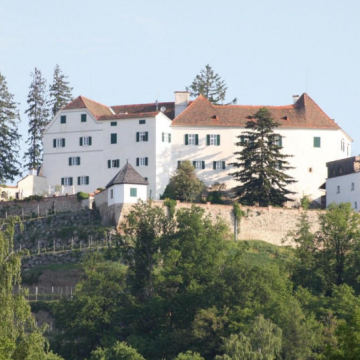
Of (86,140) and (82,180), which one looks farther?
(86,140)

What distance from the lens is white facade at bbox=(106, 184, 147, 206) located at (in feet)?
312

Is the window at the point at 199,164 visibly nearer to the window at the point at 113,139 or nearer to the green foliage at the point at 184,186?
the green foliage at the point at 184,186

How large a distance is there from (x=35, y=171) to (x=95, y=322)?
30189mm

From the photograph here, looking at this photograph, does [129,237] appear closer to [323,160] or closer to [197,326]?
[197,326]

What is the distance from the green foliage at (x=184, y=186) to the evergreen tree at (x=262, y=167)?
307 centimetres

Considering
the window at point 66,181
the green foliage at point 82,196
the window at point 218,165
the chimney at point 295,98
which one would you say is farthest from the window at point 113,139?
the chimney at point 295,98

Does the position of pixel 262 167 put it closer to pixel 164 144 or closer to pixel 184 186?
pixel 184 186

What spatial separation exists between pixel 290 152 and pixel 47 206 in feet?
66.9

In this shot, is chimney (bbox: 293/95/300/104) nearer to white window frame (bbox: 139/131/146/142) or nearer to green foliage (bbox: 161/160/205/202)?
green foliage (bbox: 161/160/205/202)

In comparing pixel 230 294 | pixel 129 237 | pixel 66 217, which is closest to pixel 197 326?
pixel 230 294

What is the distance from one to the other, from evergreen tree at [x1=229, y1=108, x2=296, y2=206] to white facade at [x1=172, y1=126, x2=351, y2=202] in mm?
1265

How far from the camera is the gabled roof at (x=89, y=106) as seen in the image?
10862 cm

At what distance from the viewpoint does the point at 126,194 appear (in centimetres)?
9531

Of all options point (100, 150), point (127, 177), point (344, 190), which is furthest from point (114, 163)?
point (344, 190)
